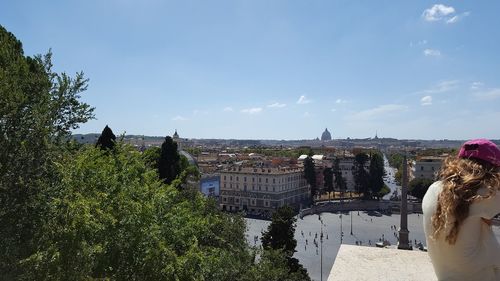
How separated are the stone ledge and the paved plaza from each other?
24.8m

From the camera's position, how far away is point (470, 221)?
1.86 m

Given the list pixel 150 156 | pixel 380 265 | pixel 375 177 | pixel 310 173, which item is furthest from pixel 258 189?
pixel 380 265

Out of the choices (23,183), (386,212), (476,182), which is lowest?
(386,212)

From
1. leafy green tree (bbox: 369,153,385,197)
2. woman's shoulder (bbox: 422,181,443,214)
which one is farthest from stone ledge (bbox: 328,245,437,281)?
leafy green tree (bbox: 369,153,385,197)

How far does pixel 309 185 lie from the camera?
2510 inches

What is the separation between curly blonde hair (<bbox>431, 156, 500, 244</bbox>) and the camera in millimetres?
1858

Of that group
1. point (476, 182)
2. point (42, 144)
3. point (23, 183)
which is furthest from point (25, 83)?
point (476, 182)

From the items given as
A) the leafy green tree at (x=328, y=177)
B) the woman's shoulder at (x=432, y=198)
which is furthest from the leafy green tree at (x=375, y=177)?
the woman's shoulder at (x=432, y=198)

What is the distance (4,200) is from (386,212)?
176 ft

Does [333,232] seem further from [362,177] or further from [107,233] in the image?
[107,233]

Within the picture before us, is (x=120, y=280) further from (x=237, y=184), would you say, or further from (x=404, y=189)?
(x=237, y=184)

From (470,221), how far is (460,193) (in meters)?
0.12

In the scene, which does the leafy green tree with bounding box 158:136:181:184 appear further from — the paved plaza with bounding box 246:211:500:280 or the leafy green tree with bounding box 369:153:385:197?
the leafy green tree with bounding box 369:153:385:197

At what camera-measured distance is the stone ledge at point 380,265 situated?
112 inches
